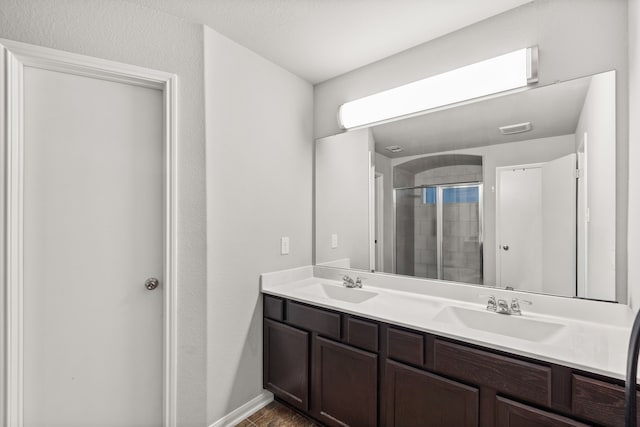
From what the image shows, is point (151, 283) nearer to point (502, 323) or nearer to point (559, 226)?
point (502, 323)

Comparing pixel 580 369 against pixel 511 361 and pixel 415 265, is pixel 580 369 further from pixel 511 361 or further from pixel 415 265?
pixel 415 265

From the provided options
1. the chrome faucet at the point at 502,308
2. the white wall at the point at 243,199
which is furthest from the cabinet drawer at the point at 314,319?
the chrome faucet at the point at 502,308

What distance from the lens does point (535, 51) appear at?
1.47 m

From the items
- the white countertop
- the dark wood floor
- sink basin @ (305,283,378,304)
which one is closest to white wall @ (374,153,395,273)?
the white countertop

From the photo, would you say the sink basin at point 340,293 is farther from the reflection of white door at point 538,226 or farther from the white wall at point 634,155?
the white wall at point 634,155

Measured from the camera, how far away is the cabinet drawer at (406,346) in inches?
54.0

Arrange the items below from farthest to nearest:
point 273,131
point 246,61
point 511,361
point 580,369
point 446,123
Answer: point 273,131, point 246,61, point 446,123, point 511,361, point 580,369

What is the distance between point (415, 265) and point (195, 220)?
1.39 meters

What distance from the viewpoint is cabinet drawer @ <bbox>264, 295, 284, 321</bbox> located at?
6.42 ft

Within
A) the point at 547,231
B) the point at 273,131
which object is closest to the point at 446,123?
the point at 547,231

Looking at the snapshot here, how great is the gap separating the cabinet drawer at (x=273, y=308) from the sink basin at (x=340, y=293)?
20 cm

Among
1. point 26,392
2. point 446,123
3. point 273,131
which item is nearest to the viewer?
point 26,392

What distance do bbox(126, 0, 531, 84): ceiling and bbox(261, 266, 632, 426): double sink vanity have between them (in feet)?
4.95

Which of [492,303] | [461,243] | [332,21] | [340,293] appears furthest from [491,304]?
[332,21]
